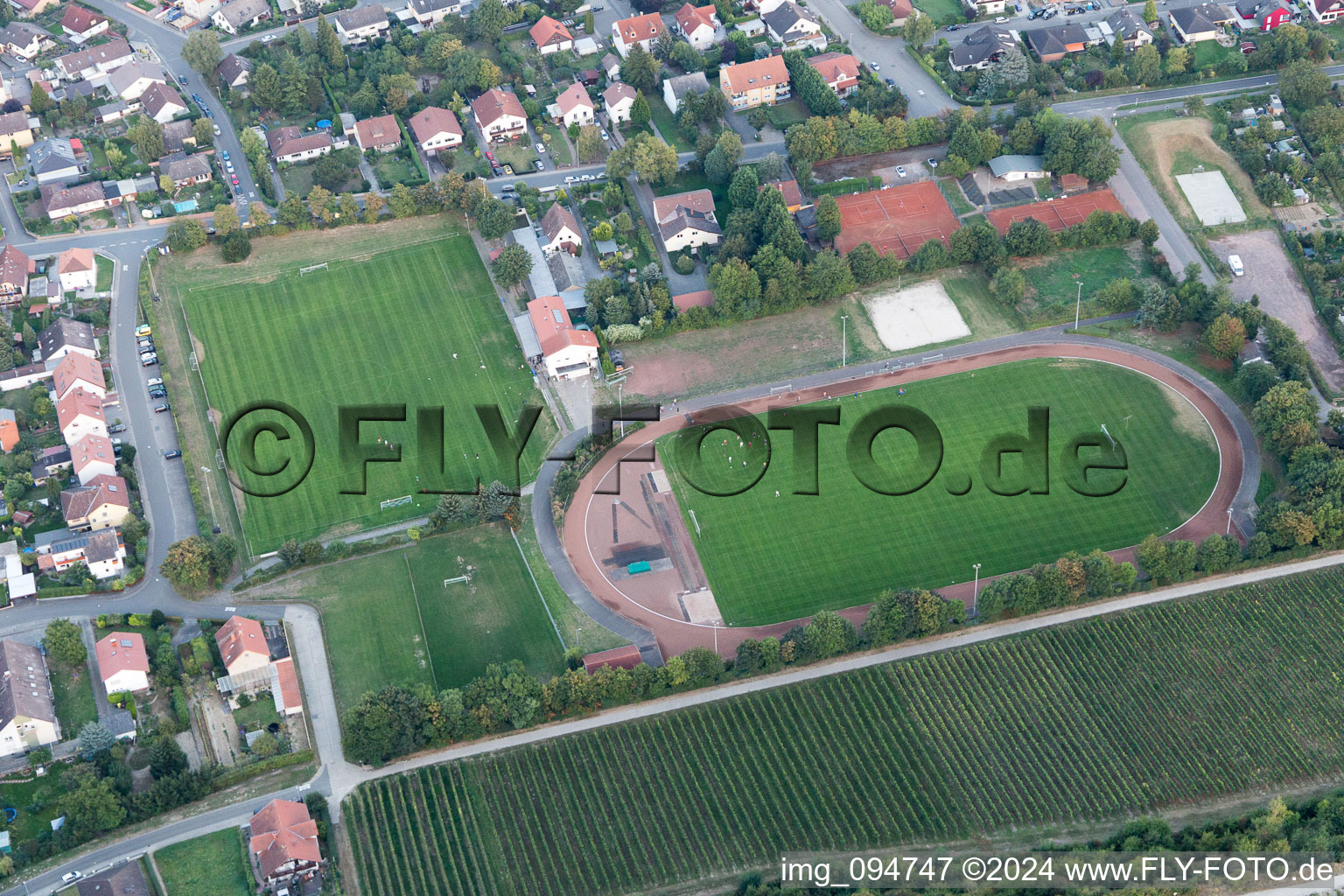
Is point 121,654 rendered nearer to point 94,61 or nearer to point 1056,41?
→ point 94,61

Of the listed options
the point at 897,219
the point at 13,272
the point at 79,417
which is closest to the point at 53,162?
the point at 13,272

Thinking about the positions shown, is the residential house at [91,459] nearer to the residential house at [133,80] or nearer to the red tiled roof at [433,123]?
the red tiled roof at [433,123]

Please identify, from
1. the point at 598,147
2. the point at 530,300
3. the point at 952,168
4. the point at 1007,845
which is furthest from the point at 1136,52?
the point at 1007,845

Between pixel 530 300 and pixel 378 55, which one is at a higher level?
pixel 378 55

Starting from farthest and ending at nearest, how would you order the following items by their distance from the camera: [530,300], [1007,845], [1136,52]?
[1136,52], [530,300], [1007,845]

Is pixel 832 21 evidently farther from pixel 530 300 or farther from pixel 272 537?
pixel 272 537
